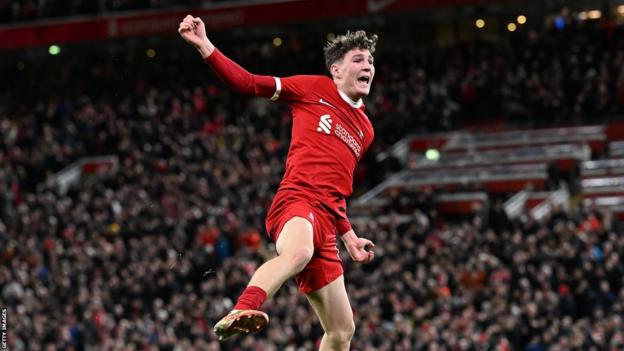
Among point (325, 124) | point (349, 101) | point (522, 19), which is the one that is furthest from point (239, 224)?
point (325, 124)

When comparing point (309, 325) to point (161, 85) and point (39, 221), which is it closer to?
point (39, 221)

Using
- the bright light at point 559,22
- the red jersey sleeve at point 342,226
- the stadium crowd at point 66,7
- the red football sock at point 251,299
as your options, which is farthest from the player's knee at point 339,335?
the stadium crowd at point 66,7

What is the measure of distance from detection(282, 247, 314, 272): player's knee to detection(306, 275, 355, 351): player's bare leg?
1.66 feet

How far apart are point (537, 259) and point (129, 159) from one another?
43.4ft

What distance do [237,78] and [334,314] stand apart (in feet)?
5.83

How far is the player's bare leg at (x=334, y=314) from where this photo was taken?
878 cm

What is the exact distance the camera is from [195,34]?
8430 mm

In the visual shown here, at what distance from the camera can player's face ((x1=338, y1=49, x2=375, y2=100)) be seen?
8891 millimetres

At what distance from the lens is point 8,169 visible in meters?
31.7

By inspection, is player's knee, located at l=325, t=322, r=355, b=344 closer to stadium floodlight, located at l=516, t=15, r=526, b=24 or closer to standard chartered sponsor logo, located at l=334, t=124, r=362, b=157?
standard chartered sponsor logo, located at l=334, t=124, r=362, b=157

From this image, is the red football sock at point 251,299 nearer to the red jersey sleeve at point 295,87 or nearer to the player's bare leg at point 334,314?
the player's bare leg at point 334,314

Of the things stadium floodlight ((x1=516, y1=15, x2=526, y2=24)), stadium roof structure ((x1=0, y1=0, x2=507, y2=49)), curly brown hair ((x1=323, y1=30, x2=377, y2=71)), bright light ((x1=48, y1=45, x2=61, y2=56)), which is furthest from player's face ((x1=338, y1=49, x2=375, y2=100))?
bright light ((x1=48, y1=45, x2=61, y2=56))

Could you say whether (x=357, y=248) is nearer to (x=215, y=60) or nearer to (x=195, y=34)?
(x=215, y=60)

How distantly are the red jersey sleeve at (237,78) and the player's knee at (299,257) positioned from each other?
1.14 meters
